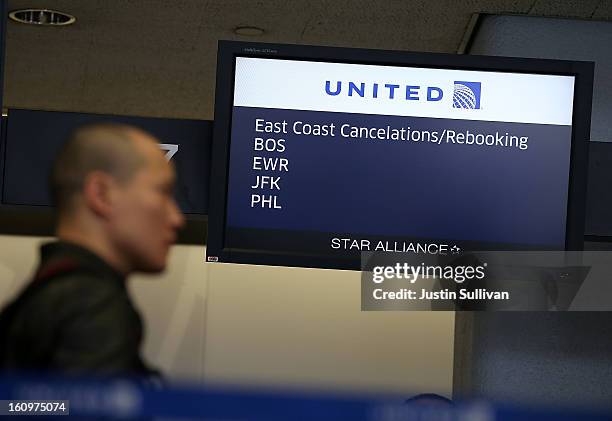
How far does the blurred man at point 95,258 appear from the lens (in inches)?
35.3

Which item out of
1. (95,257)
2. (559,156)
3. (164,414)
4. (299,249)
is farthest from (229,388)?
(559,156)

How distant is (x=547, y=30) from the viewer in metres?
3.83

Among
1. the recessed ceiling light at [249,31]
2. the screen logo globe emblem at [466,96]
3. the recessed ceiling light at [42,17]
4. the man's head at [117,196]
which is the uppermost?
the recessed ceiling light at [249,31]

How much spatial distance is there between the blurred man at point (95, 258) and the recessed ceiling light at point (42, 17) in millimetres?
3182

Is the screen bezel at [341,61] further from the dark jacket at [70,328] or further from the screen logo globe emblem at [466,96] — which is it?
the dark jacket at [70,328]

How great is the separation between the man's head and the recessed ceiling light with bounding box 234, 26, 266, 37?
10.7 feet

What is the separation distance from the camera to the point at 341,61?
3.02 m

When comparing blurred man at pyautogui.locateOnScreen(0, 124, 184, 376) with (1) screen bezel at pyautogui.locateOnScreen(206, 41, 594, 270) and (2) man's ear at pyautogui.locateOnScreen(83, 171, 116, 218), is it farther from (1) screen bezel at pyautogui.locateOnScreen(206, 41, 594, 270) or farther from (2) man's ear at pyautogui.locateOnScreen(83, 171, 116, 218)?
(1) screen bezel at pyautogui.locateOnScreen(206, 41, 594, 270)

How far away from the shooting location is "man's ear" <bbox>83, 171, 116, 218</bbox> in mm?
958

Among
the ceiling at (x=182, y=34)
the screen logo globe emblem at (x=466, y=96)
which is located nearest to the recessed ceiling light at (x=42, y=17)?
the ceiling at (x=182, y=34)

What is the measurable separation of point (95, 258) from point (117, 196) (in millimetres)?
52

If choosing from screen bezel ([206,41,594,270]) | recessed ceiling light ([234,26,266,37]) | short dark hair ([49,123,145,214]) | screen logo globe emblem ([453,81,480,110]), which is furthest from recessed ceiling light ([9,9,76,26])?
short dark hair ([49,123,145,214])

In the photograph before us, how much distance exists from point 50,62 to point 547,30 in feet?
6.43

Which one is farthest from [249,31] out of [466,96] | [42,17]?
[466,96]
